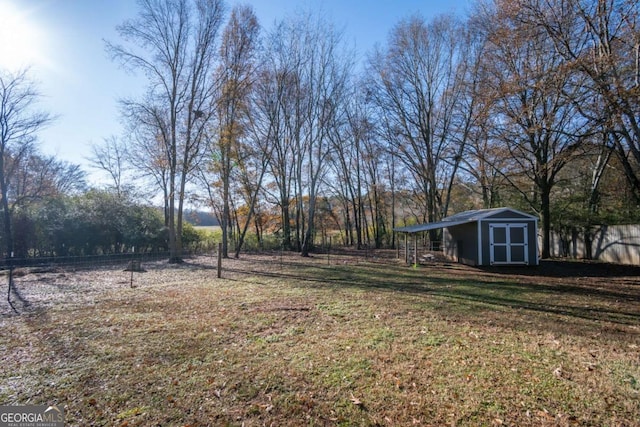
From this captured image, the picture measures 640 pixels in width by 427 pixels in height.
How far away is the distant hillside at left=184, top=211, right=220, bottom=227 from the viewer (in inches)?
1153

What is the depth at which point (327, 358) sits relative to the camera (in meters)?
3.66

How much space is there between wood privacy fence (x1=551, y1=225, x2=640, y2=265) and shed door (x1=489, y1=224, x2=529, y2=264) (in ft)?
15.6

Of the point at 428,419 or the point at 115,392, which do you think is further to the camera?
the point at 115,392

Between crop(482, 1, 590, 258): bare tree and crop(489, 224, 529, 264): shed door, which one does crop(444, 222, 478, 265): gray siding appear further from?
crop(482, 1, 590, 258): bare tree

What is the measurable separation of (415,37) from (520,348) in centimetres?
1887

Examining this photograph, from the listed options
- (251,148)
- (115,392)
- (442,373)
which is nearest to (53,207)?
(251,148)

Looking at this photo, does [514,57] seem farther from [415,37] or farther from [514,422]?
[514,422]

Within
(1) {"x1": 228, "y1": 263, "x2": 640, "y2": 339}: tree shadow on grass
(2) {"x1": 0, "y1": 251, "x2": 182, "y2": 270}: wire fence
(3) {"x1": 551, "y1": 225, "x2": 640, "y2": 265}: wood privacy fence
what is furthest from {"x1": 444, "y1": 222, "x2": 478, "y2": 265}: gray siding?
(2) {"x1": 0, "y1": 251, "x2": 182, "y2": 270}: wire fence

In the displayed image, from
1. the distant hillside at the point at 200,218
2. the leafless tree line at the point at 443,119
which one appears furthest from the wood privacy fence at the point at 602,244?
the distant hillside at the point at 200,218

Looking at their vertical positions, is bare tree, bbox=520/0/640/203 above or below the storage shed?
above

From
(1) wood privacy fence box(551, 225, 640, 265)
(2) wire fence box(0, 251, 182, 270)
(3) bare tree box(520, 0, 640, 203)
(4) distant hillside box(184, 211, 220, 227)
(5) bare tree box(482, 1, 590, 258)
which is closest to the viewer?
(3) bare tree box(520, 0, 640, 203)

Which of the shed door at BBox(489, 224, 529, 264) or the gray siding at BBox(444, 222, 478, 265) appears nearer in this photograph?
the shed door at BBox(489, 224, 529, 264)

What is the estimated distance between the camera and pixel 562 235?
1694 cm

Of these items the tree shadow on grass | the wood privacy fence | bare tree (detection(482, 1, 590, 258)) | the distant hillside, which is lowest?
the tree shadow on grass
